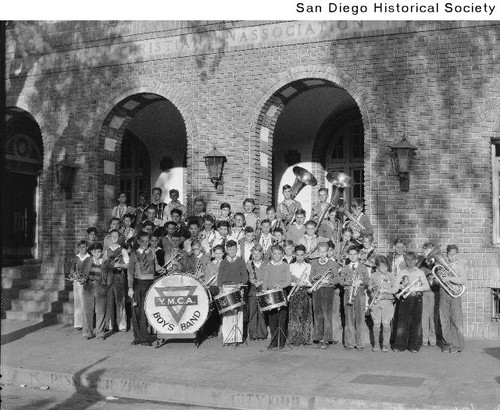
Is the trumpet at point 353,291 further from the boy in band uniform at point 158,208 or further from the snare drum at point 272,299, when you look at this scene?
the boy in band uniform at point 158,208

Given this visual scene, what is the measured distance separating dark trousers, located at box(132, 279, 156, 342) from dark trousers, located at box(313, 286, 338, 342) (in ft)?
8.57

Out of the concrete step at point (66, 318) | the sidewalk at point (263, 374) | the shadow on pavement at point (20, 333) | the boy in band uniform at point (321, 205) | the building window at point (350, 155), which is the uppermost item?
the building window at point (350, 155)

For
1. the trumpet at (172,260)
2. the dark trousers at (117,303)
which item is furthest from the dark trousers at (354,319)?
the dark trousers at (117,303)

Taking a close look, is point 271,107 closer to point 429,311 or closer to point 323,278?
point 323,278

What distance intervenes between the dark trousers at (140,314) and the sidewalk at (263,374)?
0.26m

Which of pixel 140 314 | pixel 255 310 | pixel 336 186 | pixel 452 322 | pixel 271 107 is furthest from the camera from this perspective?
pixel 271 107

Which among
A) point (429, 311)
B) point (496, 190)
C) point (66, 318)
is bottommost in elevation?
point (66, 318)

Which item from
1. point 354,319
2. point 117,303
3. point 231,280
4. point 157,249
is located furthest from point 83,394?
point 354,319

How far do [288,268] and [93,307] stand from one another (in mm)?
3583

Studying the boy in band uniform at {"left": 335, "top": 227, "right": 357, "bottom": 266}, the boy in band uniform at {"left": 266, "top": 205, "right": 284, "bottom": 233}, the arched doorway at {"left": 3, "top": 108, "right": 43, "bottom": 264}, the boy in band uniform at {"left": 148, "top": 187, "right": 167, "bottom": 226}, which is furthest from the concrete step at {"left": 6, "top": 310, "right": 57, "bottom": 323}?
the boy in band uniform at {"left": 335, "top": 227, "right": 357, "bottom": 266}

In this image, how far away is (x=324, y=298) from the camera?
1136cm

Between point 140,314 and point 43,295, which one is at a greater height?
point 43,295

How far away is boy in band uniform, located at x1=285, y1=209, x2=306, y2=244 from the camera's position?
1247cm

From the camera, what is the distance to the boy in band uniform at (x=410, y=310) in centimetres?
1088
